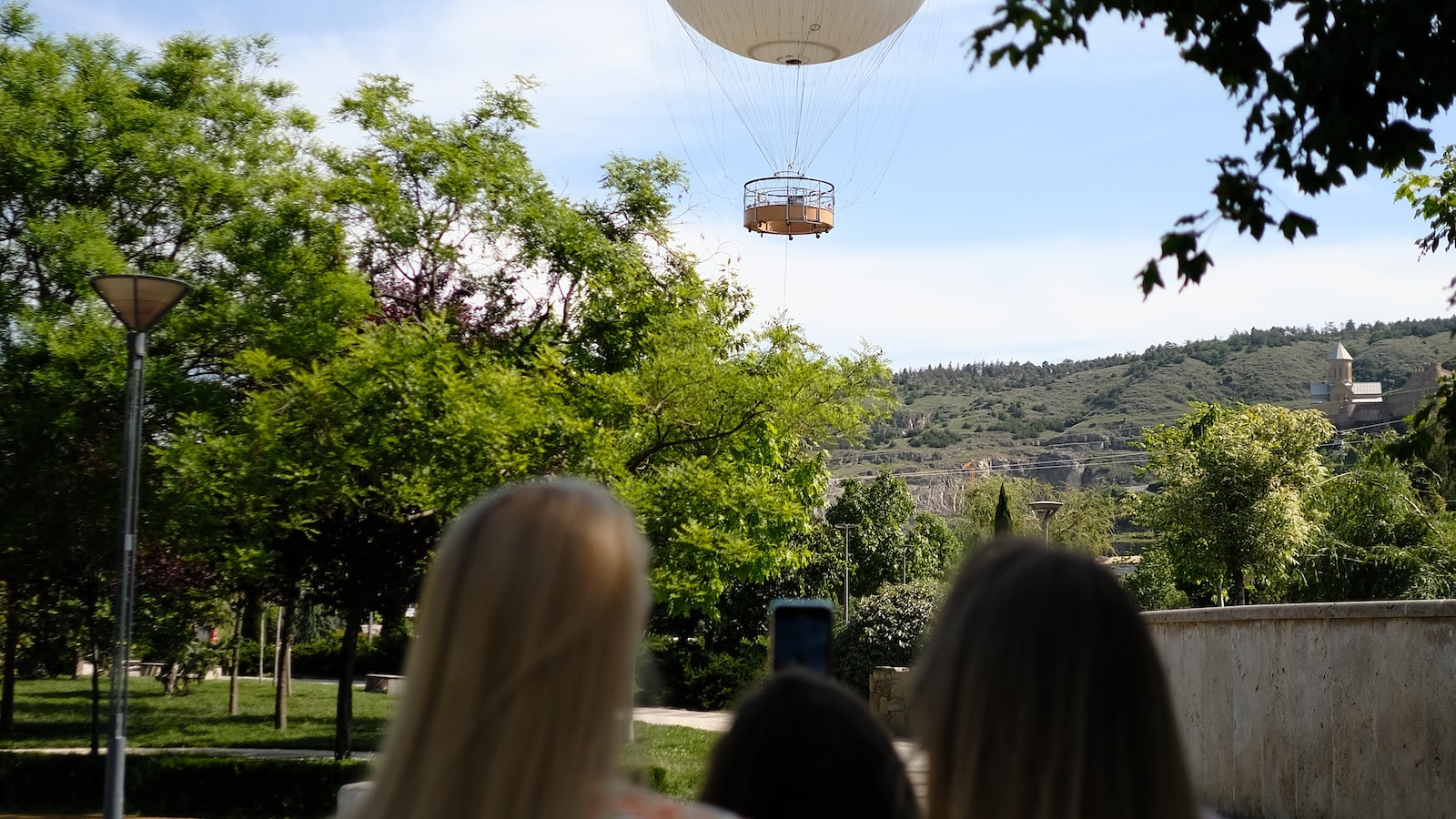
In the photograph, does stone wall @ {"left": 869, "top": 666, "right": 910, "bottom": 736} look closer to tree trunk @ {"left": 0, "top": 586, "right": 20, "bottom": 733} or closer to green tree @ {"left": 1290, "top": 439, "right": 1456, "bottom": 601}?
green tree @ {"left": 1290, "top": 439, "right": 1456, "bottom": 601}

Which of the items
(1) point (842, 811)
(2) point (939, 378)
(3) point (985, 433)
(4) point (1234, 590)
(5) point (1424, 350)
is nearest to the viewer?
(1) point (842, 811)

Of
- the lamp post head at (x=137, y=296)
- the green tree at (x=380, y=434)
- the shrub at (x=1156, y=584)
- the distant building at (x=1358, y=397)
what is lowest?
the shrub at (x=1156, y=584)

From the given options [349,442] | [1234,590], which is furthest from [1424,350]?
[349,442]

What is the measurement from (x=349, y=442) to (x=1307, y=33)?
12.3m

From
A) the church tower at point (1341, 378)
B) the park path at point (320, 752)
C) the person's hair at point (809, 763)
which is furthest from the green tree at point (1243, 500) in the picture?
the church tower at point (1341, 378)

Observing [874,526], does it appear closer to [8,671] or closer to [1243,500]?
[1243,500]

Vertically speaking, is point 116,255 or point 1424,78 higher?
point 116,255

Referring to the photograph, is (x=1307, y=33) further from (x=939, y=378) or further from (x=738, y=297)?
(x=939, y=378)

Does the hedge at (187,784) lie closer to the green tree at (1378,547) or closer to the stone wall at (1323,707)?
the stone wall at (1323,707)

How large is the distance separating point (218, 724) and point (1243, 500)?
85.2 ft

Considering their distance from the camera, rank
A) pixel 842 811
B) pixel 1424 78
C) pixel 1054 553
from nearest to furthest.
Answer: pixel 1054 553 < pixel 842 811 < pixel 1424 78

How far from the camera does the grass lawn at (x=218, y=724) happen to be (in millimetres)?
19953

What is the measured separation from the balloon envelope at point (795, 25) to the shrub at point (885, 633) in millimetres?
14226

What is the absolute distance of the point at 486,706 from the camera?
1.48 metres
